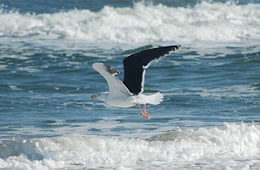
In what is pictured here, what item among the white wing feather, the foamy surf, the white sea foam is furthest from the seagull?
the white sea foam

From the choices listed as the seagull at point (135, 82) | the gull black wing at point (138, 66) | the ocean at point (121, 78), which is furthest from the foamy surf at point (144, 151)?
the gull black wing at point (138, 66)

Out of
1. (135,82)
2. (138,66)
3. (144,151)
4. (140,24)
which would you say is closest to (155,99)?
(135,82)

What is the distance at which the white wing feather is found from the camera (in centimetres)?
812

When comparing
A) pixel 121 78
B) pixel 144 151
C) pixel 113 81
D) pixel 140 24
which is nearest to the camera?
pixel 113 81

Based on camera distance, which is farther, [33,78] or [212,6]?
[212,6]

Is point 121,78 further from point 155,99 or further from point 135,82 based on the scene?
point 155,99

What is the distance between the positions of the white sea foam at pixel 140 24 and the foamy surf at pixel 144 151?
11.5m

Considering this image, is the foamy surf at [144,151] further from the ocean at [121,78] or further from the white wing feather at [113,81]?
the white wing feather at [113,81]

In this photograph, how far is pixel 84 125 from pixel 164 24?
1234 cm

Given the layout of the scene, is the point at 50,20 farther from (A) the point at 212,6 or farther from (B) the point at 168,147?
(B) the point at 168,147

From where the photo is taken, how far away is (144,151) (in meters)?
8.75

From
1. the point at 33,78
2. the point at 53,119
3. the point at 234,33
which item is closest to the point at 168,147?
the point at 53,119

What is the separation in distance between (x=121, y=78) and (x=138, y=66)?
6509mm

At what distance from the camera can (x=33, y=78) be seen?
15.1 meters
